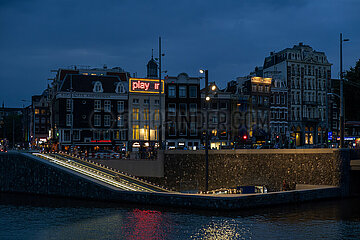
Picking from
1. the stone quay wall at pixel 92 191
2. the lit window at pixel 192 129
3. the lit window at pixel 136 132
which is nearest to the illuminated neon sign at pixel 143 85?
the lit window at pixel 136 132

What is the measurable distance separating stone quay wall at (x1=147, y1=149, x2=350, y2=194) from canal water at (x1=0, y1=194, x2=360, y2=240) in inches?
118

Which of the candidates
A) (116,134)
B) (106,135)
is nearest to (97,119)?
(106,135)

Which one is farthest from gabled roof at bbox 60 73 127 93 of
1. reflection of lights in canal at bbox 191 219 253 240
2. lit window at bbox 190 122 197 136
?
reflection of lights in canal at bbox 191 219 253 240

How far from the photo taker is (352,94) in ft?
221

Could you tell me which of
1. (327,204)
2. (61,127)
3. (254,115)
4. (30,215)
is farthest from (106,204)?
(254,115)

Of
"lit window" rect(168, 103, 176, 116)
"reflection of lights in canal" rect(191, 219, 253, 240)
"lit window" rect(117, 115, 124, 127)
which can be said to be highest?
"lit window" rect(168, 103, 176, 116)

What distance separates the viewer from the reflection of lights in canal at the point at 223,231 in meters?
21.7

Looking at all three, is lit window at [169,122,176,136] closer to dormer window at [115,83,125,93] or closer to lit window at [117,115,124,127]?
lit window at [117,115,124,127]

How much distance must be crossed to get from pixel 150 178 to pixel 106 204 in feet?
60.7

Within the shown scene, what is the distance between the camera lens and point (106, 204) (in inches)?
1363

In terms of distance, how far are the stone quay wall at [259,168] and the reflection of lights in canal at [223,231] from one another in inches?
514

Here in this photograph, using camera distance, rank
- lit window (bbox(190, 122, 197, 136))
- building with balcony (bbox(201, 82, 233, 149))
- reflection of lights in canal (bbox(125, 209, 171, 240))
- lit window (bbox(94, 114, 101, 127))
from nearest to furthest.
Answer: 1. reflection of lights in canal (bbox(125, 209, 171, 240))
2. lit window (bbox(94, 114, 101, 127))
3. lit window (bbox(190, 122, 197, 136))
4. building with balcony (bbox(201, 82, 233, 149))

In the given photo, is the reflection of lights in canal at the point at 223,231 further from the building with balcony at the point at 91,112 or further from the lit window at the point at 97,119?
the lit window at the point at 97,119

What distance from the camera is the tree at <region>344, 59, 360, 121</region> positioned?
65825 millimetres
